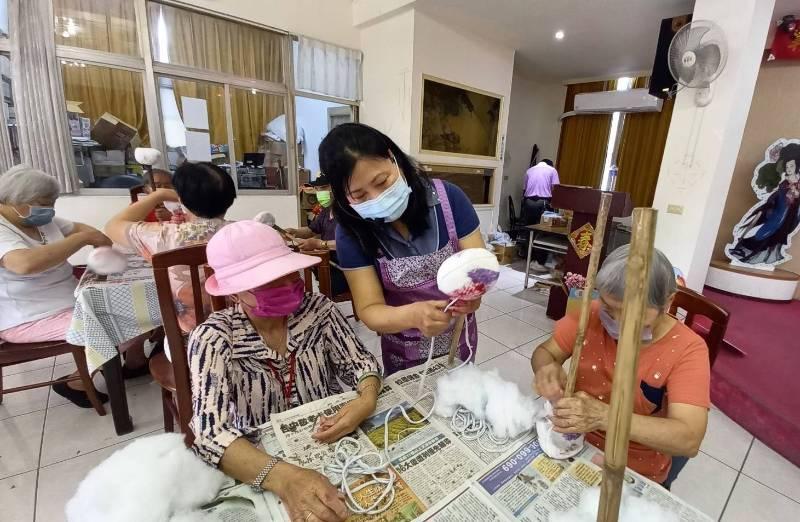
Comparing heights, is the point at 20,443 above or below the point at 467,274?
below

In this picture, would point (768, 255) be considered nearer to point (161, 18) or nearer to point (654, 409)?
point (654, 409)

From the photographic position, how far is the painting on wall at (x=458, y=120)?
182 inches

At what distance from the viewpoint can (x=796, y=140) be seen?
338 centimetres

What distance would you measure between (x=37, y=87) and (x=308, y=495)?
4381 millimetres

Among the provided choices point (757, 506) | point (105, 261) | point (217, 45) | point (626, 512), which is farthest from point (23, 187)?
point (757, 506)

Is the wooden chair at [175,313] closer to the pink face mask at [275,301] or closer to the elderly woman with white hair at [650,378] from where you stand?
the pink face mask at [275,301]

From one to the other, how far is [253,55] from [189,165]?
3321 millimetres

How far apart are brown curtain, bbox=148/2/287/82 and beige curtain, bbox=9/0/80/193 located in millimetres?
827

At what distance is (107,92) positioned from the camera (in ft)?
11.4

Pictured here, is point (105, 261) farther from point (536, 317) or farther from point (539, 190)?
point (539, 190)

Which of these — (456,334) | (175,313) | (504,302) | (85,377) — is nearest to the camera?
(456,334)

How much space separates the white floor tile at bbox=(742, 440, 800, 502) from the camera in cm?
159

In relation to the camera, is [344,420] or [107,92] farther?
[107,92]

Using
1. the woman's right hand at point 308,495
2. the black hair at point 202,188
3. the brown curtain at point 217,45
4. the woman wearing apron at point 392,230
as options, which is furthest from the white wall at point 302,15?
the woman's right hand at point 308,495
